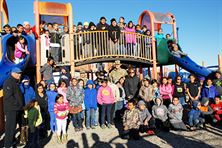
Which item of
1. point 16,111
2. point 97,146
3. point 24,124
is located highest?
point 16,111

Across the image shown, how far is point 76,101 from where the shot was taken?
804 cm

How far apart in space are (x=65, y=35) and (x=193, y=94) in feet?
16.8

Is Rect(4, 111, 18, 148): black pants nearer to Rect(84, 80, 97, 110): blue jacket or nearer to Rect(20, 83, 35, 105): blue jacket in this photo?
Rect(20, 83, 35, 105): blue jacket

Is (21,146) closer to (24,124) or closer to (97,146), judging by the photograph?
(24,124)

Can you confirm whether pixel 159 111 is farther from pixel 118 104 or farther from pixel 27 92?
pixel 27 92

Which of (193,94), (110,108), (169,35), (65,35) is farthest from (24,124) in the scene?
(169,35)

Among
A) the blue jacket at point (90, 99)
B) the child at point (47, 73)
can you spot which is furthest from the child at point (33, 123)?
the child at point (47, 73)

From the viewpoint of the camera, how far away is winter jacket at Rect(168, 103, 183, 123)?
8164 millimetres

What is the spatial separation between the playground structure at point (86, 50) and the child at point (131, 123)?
3.48 metres

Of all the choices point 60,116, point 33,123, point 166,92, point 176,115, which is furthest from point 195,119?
point 33,123

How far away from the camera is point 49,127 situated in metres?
8.41

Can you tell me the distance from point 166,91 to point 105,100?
218 cm

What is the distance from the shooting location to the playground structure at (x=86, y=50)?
9855 mm

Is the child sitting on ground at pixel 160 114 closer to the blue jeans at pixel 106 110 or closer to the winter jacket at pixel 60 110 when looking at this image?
the blue jeans at pixel 106 110
